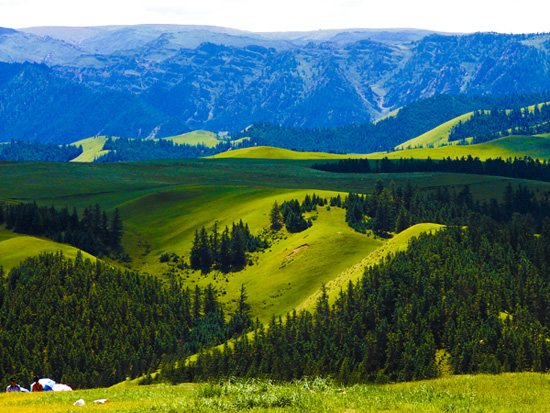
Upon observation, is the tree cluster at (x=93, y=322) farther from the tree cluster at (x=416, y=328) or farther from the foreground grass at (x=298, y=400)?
the foreground grass at (x=298, y=400)

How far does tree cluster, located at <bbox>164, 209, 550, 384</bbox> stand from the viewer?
97.2m

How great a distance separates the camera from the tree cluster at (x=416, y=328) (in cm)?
→ 9725

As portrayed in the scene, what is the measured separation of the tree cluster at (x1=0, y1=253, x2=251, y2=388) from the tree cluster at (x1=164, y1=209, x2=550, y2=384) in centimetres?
1852

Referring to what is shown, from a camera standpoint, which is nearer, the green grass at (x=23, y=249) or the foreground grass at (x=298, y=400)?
the foreground grass at (x=298, y=400)

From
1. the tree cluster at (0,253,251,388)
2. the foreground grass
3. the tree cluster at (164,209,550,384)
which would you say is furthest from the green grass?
the foreground grass

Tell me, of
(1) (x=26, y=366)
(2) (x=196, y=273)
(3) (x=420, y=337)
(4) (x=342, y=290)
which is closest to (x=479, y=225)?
(4) (x=342, y=290)

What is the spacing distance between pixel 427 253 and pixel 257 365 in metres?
41.4

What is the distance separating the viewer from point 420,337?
105312 mm

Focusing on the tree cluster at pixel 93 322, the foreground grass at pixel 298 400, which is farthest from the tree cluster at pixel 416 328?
the foreground grass at pixel 298 400

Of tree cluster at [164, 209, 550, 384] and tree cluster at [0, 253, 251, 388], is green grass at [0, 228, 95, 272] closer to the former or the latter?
tree cluster at [0, 253, 251, 388]

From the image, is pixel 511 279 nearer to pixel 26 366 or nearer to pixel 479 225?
pixel 479 225

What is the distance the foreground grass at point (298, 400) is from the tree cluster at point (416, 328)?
33.3 m

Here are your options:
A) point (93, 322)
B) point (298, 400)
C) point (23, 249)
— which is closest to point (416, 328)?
point (298, 400)

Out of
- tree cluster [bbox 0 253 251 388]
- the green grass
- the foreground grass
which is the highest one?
the foreground grass
